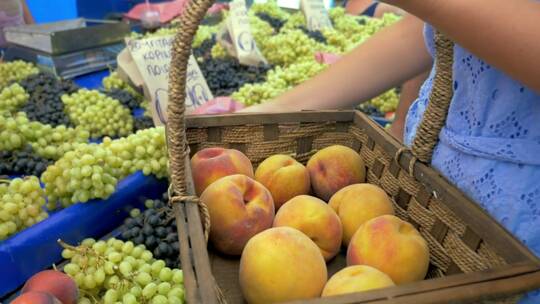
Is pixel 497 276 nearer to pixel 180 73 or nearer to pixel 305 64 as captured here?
pixel 180 73

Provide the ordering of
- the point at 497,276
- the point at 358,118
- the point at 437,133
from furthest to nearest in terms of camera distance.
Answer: the point at 358,118 < the point at 437,133 < the point at 497,276

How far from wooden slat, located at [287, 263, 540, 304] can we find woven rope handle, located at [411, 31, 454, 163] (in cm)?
25

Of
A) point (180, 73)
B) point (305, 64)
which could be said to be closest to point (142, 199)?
point (180, 73)

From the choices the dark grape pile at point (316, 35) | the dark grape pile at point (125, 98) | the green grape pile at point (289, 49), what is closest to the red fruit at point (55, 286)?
the dark grape pile at point (125, 98)

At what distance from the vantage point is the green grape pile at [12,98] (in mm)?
1371

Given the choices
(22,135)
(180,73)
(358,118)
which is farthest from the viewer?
(22,135)

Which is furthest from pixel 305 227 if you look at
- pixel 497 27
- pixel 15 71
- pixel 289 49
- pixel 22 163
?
pixel 15 71

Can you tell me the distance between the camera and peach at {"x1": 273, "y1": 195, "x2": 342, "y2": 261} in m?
0.64

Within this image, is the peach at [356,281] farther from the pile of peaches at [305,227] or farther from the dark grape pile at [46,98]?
Result: the dark grape pile at [46,98]

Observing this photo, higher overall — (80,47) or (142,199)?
(80,47)

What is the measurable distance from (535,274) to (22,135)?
3.72 ft

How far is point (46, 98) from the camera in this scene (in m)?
1.45

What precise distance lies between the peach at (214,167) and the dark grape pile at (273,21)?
1924 mm

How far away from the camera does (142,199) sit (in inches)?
38.0
